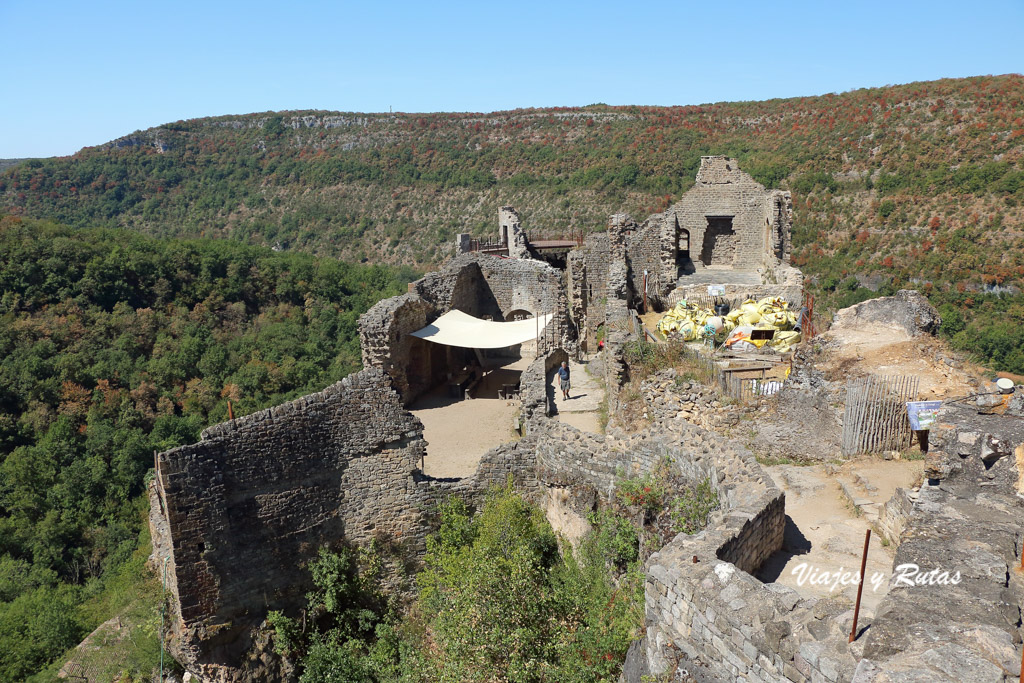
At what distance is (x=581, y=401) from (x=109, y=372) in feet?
74.3

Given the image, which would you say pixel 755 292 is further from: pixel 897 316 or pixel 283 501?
pixel 283 501

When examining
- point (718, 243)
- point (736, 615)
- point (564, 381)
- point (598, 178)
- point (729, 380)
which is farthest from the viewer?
point (598, 178)

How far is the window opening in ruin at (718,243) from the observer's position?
62.4 ft

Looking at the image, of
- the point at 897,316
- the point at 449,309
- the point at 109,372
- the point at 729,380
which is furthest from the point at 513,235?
the point at 109,372

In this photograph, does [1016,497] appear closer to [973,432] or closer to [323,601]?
[973,432]

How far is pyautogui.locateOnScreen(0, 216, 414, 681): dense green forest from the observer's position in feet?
69.0

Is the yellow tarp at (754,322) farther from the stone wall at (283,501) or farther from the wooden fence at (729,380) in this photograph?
the stone wall at (283,501)

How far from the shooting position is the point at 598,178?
57.4 m

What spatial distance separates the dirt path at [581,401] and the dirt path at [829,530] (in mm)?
3897

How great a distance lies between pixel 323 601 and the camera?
8812 millimetres

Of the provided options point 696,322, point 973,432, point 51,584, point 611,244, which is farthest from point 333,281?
point 973,432

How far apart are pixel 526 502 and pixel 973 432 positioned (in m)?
4.99

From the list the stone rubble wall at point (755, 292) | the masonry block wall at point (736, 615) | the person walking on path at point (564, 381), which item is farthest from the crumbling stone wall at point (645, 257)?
the masonry block wall at point (736, 615)

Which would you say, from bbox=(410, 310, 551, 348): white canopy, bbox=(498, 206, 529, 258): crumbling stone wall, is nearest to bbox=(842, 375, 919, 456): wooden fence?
bbox=(410, 310, 551, 348): white canopy
